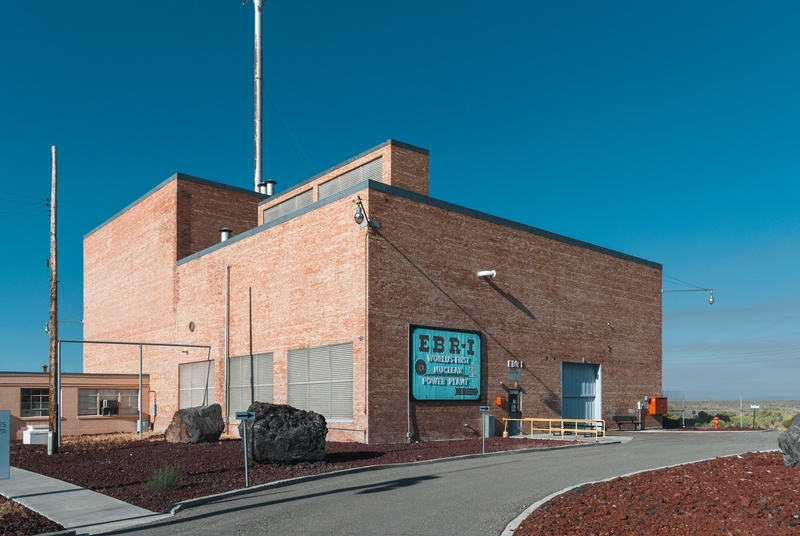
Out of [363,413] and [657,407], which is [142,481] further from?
[657,407]

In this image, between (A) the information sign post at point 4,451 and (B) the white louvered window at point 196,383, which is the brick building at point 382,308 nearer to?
(B) the white louvered window at point 196,383

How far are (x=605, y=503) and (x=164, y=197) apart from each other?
30.3 meters

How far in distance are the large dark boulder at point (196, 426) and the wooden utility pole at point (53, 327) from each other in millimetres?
3528

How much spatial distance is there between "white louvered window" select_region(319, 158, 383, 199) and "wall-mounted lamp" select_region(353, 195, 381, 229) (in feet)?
10.4

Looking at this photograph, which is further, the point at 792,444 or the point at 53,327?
the point at 53,327

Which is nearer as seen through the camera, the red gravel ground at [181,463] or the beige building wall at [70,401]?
the red gravel ground at [181,463]

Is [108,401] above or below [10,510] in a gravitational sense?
below

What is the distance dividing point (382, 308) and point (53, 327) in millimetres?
10110

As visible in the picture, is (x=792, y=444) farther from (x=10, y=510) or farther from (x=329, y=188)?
(x=329, y=188)

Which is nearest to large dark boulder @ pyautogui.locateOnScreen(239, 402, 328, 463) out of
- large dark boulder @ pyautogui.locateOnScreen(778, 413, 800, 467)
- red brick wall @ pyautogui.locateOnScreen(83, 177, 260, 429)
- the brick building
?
the brick building

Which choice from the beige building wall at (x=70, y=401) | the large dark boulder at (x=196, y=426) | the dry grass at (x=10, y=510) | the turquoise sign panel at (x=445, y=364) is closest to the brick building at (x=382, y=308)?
the turquoise sign panel at (x=445, y=364)

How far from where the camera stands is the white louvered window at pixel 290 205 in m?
32.5

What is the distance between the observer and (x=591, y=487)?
1186cm

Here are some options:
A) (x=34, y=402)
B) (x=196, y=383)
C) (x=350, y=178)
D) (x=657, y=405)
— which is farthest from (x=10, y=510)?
(x=657, y=405)
